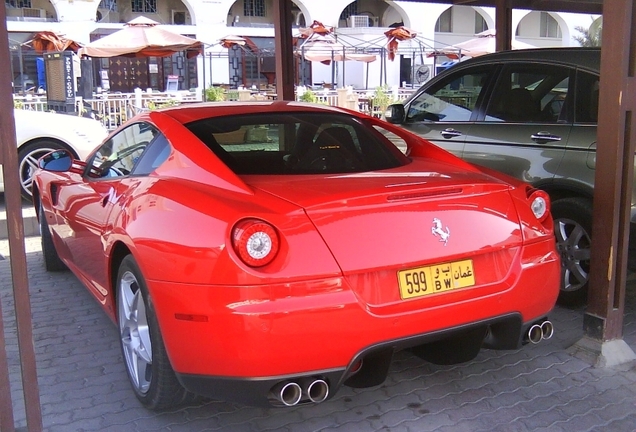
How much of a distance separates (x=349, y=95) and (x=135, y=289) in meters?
17.8

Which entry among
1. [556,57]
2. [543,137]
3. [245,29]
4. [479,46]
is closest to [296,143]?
[543,137]

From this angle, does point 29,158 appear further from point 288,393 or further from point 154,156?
point 288,393

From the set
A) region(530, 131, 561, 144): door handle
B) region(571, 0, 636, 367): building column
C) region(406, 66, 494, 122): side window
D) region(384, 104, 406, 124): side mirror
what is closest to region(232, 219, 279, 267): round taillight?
region(571, 0, 636, 367): building column

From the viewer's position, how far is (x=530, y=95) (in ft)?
17.9

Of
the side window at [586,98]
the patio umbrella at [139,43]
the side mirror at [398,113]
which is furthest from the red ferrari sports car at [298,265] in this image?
the patio umbrella at [139,43]

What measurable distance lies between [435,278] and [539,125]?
8.86ft

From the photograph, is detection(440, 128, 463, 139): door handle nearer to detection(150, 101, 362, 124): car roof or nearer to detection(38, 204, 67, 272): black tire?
detection(150, 101, 362, 124): car roof

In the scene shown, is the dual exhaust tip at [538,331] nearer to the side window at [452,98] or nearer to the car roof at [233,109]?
the car roof at [233,109]

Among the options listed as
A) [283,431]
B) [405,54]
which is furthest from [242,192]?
[405,54]

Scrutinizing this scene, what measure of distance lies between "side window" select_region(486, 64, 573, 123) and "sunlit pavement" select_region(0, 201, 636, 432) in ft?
5.79

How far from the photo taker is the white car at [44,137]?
352 inches

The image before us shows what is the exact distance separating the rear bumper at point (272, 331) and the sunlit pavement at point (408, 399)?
1.99 feet

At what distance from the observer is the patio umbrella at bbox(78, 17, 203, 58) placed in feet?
Answer: 58.5

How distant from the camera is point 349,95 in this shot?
20.7 meters
